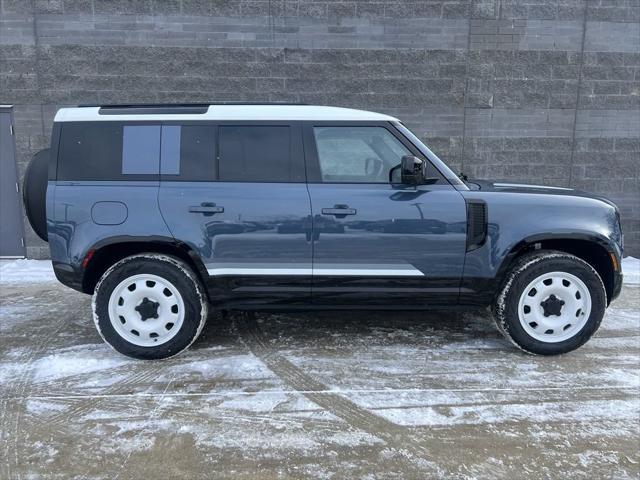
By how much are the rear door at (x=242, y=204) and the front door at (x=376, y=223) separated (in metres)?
0.14

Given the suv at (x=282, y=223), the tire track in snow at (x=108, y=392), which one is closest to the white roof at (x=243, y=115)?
the suv at (x=282, y=223)

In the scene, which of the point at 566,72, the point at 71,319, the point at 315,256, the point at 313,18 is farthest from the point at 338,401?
the point at 566,72

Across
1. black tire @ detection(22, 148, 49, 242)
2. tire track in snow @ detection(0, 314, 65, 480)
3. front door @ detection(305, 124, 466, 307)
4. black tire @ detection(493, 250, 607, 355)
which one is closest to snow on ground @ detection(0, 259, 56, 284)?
tire track in snow @ detection(0, 314, 65, 480)

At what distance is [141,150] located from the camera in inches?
150

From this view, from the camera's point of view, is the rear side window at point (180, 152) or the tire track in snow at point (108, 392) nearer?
the tire track in snow at point (108, 392)

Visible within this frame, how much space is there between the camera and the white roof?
3801 millimetres

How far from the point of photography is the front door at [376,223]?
12.3ft

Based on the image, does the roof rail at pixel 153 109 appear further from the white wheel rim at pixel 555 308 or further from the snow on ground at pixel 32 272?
the snow on ground at pixel 32 272

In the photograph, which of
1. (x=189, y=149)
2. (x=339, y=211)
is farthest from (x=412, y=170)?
(x=189, y=149)

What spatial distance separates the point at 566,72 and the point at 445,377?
5.87 m

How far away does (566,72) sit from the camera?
7.35 meters

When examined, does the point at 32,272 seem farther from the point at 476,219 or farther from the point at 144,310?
the point at 476,219

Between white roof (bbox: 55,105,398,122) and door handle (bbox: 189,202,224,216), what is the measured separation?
0.69m

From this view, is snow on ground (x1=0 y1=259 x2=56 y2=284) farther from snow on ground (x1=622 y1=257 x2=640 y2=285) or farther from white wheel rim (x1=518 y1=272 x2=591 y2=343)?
snow on ground (x1=622 y1=257 x2=640 y2=285)
